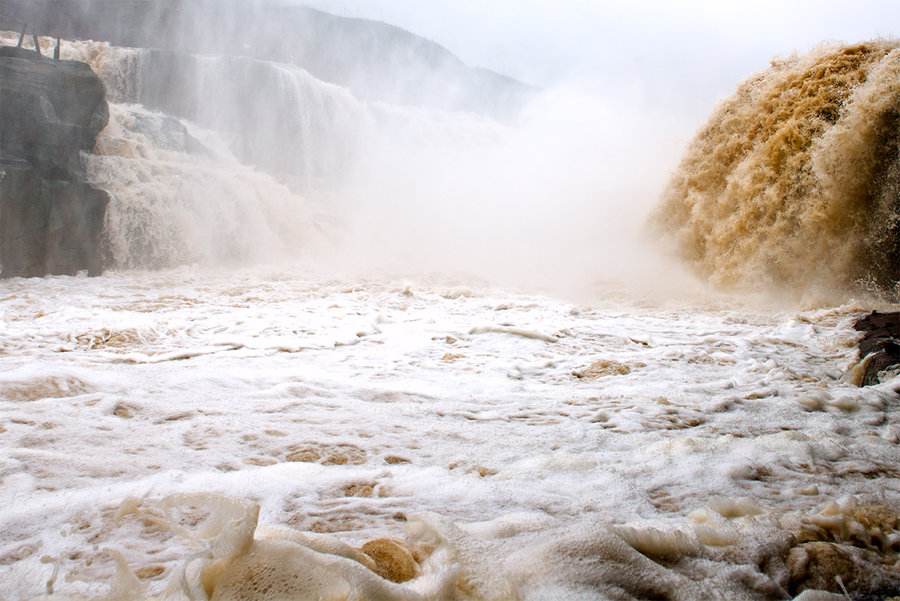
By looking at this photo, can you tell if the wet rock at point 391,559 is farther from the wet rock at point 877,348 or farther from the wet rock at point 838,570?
the wet rock at point 877,348

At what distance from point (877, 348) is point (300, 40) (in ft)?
97.7

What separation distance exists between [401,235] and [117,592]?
11.9m

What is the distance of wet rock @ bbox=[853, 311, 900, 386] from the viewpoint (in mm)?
2883

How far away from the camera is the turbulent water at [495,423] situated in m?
1.21

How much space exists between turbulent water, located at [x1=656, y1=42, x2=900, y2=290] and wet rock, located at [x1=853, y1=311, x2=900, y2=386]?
5.80 feet

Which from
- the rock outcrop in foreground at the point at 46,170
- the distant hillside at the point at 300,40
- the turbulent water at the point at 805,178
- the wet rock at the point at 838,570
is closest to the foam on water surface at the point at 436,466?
the wet rock at the point at 838,570

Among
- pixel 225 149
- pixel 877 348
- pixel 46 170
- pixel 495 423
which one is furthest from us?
pixel 225 149

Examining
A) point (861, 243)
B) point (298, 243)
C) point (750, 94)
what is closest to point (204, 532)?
point (861, 243)

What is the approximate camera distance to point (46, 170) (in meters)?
7.50

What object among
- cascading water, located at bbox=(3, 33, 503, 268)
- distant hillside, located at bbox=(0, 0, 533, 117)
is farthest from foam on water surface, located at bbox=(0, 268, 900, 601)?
distant hillside, located at bbox=(0, 0, 533, 117)

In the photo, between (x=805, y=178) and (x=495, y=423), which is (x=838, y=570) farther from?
(x=805, y=178)

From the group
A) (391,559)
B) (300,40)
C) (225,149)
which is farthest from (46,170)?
(300,40)

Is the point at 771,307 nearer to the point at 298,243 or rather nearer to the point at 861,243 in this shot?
the point at 861,243

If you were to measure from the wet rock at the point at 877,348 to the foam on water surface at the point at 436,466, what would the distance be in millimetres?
104
